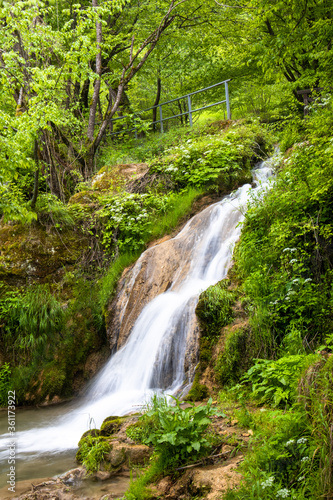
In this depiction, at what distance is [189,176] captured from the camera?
31.2 ft

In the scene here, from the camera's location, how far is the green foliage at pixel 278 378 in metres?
3.55

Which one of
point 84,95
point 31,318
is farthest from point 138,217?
point 84,95

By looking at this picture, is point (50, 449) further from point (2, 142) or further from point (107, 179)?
point (107, 179)

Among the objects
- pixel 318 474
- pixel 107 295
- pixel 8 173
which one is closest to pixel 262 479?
pixel 318 474

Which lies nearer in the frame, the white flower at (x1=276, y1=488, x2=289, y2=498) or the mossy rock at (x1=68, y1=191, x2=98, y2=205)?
the white flower at (x1=276, y1=488, x2=289, y2=498)

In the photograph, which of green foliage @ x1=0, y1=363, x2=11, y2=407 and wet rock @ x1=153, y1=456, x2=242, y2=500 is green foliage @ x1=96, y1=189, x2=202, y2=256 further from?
wet rock @ x1=153, y1=456, x2=242, y2=500

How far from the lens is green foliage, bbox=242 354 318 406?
3555 millimetres

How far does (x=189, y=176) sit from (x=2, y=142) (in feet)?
15.3

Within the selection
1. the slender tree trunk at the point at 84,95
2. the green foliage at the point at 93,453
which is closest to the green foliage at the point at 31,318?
the green foliage at the point at 93,453

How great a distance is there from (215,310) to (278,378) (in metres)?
1.61

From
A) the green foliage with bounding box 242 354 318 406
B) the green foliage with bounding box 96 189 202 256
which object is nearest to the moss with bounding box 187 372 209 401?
the green foliage with bounding box 242 354 318 406

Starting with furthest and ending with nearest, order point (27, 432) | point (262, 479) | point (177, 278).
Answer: point (177, 278)
point (27, 432)
point (262, 479)

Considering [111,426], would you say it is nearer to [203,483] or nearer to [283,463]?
[203,483]

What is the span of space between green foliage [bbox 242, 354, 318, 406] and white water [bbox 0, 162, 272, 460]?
137 cm
